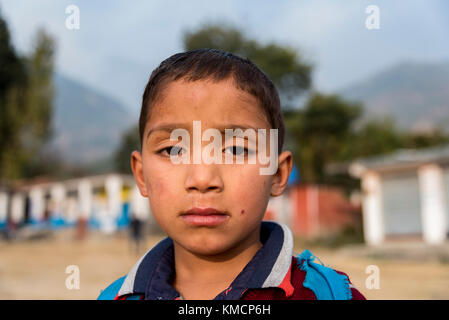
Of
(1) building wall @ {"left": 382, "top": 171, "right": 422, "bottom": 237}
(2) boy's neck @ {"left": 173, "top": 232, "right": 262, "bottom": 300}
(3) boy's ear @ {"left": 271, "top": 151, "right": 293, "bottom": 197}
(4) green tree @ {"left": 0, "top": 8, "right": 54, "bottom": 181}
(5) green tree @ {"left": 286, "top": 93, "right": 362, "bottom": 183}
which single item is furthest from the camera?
(5) green tree @ {"left": 286, "top": 93, "right": 362, "bottom": 183}

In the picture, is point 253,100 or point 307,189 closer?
point 253,100

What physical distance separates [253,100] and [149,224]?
89.0 feet

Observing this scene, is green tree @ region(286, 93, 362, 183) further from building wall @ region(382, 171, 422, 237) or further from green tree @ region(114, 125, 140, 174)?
green tree @ region(114, 125, 140, 174)

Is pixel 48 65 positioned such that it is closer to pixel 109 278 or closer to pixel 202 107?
pixel 109 278

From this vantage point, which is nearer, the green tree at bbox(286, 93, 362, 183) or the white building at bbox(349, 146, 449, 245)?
the white building at bbox(349, 146, 449, 245)

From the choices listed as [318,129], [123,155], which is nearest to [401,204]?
[318,129]

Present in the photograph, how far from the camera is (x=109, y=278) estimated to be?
8195 millimetres

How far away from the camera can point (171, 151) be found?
1.47 metres

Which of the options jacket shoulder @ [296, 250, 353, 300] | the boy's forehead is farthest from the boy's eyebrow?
jacket shoulder @ [296, 250, 353, 300]

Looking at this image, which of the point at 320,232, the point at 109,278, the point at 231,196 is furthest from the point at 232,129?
the point at 320,232

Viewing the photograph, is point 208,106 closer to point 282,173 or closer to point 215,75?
point 215,75

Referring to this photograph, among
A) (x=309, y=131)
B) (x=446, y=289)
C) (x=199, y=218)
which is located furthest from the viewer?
(x=309, y=131)

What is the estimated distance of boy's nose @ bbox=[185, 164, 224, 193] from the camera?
4.35 ft

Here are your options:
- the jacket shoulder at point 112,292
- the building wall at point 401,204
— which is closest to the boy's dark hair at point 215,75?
the jacket shoulder at point 112,292
